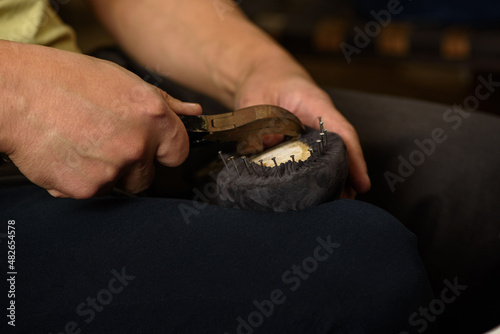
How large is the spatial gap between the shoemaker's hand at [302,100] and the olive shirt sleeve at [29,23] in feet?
0.89

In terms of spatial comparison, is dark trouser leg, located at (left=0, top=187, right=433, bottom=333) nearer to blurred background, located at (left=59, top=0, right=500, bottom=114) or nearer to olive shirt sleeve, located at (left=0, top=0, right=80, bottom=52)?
olive shirt sleeve, located at (left=0, top=0, right=80, bottom=52)

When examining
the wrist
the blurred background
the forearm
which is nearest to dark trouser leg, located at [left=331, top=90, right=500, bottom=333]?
the forearm

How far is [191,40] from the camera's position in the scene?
2.71 feet

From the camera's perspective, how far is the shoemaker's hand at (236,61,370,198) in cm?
64

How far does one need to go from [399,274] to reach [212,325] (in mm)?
171

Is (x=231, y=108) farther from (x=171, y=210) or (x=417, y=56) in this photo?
(x=417, y=56)

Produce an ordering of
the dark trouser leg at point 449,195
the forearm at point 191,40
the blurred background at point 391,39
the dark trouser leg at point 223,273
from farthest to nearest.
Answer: the blurred background at point 391,39 → the forearm at point 191,40 → the dark trouser leg at point 449,195 → the dark trouser leg at point 223,273

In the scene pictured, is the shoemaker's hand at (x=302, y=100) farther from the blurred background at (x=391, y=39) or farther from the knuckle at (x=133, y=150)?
the blurred background at (x=391, y=39)

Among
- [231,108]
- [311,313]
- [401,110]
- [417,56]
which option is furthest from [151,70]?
[417,56]

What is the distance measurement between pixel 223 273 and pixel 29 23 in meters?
0.43

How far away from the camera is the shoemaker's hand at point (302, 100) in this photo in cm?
64

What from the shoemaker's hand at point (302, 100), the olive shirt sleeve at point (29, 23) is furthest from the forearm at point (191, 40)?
the olive shirt sleeve at point (29, 23)

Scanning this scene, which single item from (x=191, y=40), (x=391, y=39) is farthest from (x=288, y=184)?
(x=391, y=39)

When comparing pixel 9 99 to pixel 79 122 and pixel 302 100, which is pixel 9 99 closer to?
pixel 79 122
